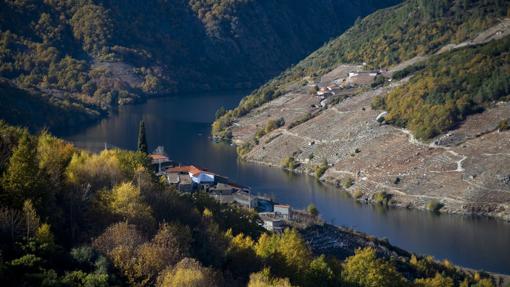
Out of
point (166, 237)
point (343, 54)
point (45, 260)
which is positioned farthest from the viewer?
point (343, 54)

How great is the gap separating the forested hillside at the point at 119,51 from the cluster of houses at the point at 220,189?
38.9 metres

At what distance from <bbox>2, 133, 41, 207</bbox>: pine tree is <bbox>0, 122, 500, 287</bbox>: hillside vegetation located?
3 cm

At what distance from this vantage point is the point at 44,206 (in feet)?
100

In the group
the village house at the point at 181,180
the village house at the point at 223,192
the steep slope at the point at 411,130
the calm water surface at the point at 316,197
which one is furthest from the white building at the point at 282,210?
the steep slope at the point at 411,130

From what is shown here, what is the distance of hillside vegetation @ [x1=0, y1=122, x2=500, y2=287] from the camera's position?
2686 cm

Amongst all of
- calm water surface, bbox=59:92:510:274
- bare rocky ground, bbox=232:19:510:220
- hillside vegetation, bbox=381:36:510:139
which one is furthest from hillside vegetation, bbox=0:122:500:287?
hillside vegetation, bbox=381:36:510:139

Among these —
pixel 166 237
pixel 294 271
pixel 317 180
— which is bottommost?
pixel 317 180

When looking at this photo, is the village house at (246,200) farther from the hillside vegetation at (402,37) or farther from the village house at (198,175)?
the hillside vegetation at (402,37)

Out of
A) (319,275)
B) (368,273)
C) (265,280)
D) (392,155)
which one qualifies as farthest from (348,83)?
(265,280)

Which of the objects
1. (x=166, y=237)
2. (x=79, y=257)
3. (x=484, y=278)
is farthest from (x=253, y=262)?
(x=484, y=278)

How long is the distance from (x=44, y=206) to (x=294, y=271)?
9.87 m

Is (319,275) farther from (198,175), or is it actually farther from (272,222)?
(198,175)

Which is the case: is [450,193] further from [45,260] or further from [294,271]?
[45,260]

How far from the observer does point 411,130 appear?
85062 millimetres
